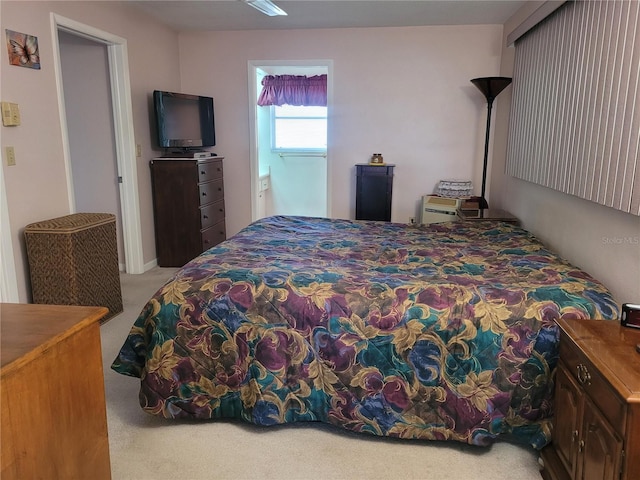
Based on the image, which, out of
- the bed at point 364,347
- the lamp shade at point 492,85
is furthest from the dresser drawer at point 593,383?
the lamp shade at point 492,85

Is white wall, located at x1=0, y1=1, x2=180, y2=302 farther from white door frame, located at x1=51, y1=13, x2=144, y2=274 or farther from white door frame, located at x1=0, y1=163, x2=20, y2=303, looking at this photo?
white door frame, located at x1=51, y1=13, x2=144, y2=274

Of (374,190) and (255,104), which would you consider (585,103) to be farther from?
(255,104)

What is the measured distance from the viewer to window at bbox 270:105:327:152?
655cm

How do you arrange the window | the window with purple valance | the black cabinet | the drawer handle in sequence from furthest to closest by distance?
the window < the window with purple valance < the black cabinet < the drawer handle

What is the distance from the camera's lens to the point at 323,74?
6172 millimetres

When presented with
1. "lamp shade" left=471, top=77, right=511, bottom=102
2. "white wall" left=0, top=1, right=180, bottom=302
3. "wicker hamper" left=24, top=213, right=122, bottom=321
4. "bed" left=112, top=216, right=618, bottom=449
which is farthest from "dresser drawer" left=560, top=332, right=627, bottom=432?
"white wall" left=0, top=1, right=180, bottom=302

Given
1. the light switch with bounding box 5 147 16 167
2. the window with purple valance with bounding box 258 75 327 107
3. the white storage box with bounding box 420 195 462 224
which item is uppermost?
the window with purple valance with bounding box 258 75 327 107

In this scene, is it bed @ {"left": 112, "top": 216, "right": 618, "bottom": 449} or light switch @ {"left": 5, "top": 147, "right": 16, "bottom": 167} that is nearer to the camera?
bed @ {"left": 112, "top": 216, "right": 618, "bottom": 449}

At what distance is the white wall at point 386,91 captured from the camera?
4742 millimetres

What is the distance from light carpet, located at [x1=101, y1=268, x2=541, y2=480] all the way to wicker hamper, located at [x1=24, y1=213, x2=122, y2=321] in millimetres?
1069

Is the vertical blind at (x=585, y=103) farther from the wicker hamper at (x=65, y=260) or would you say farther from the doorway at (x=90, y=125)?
the doorway at (x=90, y=125)

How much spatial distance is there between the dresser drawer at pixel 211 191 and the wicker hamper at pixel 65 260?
152 cm

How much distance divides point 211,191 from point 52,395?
382 centimetres

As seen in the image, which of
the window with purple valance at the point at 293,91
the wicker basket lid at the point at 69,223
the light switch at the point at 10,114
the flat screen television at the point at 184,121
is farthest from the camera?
the window with purple valance at the point at 293,91
